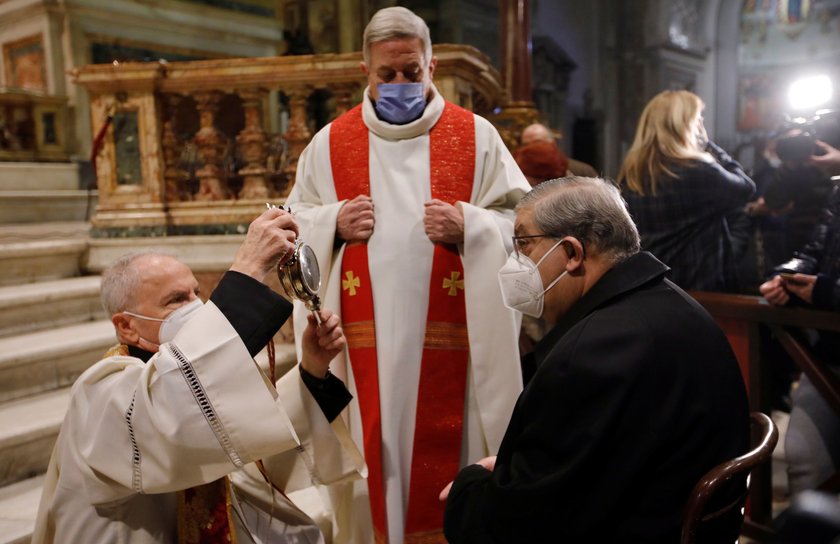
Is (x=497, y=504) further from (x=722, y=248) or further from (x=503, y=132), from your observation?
(x=503, y=132)

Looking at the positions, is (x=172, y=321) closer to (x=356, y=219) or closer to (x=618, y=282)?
(x=356, y=219)

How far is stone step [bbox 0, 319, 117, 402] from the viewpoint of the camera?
10.2ft

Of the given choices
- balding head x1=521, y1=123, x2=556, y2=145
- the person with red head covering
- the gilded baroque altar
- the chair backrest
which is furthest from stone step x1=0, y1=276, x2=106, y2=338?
the chair backrest

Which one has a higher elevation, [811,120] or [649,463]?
[811,120]

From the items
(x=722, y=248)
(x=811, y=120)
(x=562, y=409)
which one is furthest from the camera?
(x=722, y=248)

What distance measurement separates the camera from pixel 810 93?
463cm

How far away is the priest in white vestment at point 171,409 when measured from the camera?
154 cm

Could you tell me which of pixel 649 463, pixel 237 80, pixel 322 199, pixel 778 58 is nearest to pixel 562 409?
pixel 649 463

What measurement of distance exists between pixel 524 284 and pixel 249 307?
2.24 ft

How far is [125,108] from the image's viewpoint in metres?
4.25

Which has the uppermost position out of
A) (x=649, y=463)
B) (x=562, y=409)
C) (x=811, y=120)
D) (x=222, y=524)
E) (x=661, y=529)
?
(x=811, y=120)

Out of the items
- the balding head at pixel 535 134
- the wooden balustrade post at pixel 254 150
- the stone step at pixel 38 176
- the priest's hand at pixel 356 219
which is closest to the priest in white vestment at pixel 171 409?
the priest's hand at pixel 356 219

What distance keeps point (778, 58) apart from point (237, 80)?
14.4 meters

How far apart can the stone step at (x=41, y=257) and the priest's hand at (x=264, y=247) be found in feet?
9.62
